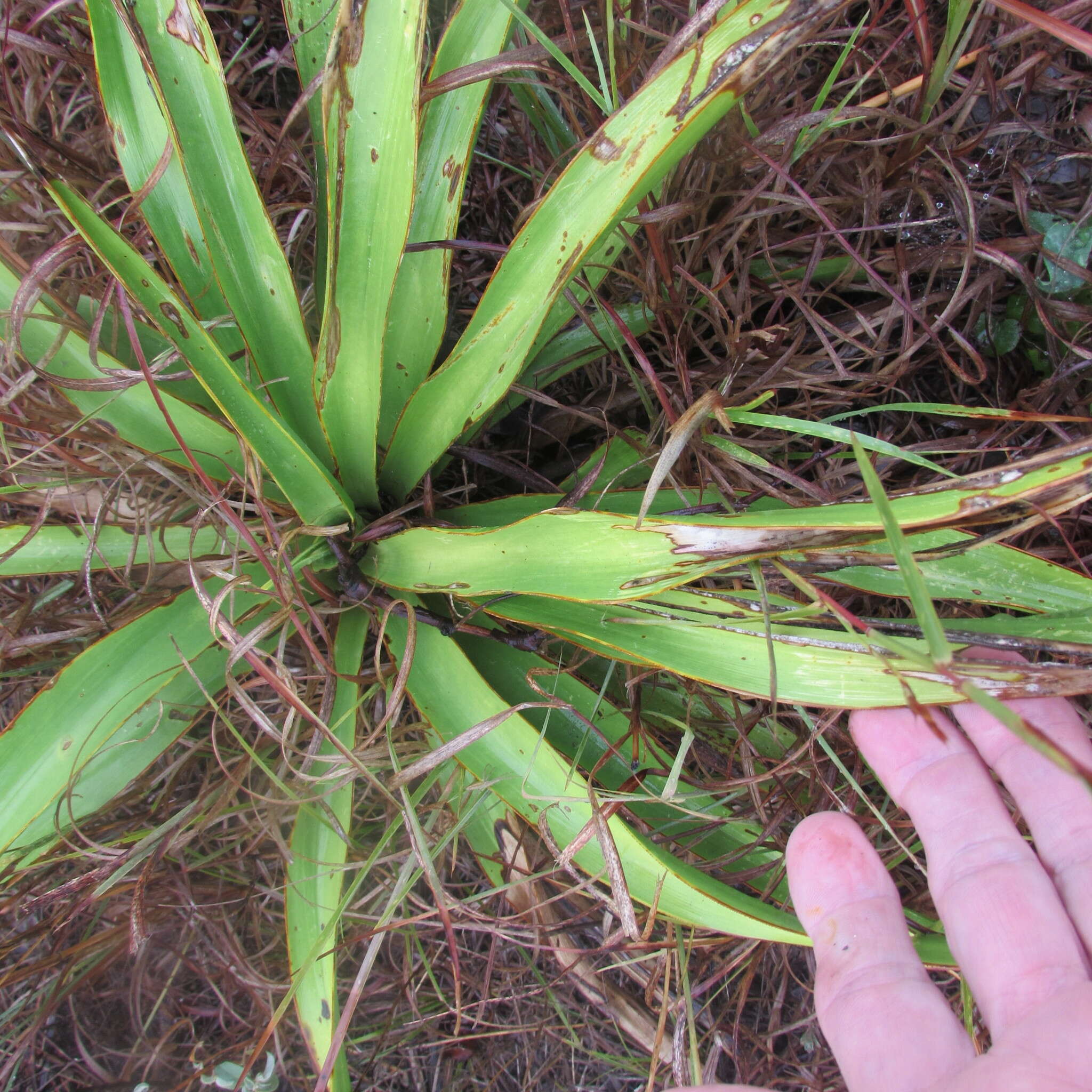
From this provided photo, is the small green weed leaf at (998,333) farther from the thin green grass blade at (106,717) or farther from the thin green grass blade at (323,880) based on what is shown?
the thin green grass blade at (106,717)

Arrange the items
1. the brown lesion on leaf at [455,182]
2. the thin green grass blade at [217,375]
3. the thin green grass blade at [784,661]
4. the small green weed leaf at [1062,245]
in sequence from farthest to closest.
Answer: the small green weed leaf at [1062,245]
the brown lesion on leaf at [455,182]
the thin green grass blade at [784,661]
the thin green grass blade at [217,375]

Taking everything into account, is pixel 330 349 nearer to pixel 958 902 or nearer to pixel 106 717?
pixel 106 717

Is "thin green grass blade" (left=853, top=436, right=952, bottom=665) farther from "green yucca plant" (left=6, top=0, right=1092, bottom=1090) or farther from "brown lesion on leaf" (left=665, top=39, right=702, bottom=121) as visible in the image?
"brown lesion on leaf" (left=665, top=39, right=702, bottom=121)

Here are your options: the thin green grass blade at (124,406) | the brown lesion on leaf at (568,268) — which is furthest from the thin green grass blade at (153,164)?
the brown lesion on leaf at (568,268)

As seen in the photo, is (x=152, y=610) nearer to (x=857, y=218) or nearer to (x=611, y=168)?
(x=611, y=168)

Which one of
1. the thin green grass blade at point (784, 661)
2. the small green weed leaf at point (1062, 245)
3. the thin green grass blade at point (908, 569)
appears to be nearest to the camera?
the thin green grass blade at point (908, 569)

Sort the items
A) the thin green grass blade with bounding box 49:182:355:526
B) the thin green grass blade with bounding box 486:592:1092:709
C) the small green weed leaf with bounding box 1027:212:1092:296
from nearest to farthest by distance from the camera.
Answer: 1. the thin green grass blade with bounding box 49:182:355:526
2. the thin green grass blade with bounding box 486:592:1092:709
3. the small green weed leaf with bounding box 1027:212:1092:296

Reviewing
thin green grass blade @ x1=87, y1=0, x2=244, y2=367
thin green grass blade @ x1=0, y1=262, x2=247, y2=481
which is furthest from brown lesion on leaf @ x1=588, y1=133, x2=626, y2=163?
thin green grass blade @ x1=0, y1=262, x2=247, y2=481
